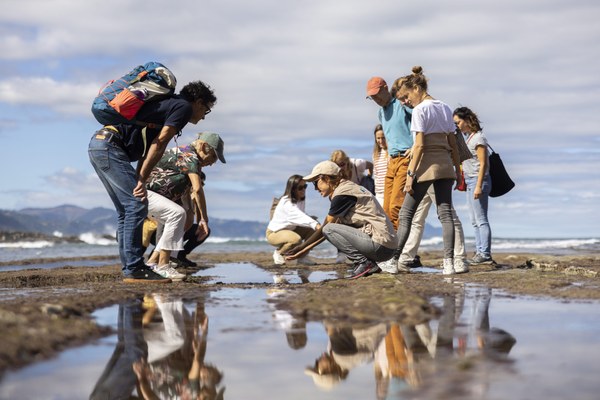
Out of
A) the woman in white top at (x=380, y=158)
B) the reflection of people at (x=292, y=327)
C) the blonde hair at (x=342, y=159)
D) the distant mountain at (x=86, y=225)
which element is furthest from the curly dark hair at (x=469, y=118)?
the distant mountain at (x=86, y=225)

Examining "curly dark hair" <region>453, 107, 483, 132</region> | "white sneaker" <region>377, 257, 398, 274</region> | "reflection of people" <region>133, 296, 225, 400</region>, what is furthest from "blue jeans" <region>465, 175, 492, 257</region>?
"reflection of people" <region>133, 296, 225, 400</region>

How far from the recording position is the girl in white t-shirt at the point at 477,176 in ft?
32.5

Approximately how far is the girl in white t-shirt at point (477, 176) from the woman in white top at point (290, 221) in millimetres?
2468

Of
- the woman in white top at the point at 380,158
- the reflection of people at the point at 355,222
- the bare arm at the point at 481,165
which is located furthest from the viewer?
the woman in white top at the point at 380,158

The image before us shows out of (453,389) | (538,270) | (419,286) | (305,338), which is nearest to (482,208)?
(538,270)

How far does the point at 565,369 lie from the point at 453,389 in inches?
27.1

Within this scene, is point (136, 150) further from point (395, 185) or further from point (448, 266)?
point (448, 266)

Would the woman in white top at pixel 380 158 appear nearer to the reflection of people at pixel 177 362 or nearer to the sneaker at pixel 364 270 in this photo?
the sneaker at pixel 364 270

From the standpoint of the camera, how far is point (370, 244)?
7906 millimetres

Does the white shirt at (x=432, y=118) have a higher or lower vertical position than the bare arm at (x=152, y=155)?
higher

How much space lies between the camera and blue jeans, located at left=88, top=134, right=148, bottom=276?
23.1 ft

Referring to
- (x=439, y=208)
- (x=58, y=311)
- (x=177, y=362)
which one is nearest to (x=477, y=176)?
(x=439, y=208)

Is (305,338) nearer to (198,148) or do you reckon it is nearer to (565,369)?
(565,369)

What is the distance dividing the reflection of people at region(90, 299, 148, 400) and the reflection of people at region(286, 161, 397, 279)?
124 inches
